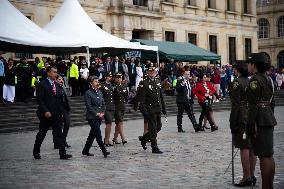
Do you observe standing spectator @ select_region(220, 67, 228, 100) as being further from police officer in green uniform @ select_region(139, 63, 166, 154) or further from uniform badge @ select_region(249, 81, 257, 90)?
uniform badge @ select_region(249, 81, 257, 90)

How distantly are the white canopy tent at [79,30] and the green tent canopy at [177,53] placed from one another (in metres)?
6.37

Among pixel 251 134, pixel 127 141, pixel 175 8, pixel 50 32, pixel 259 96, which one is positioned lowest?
pixel 127 141

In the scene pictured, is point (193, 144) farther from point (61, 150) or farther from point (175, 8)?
point (175, 8)

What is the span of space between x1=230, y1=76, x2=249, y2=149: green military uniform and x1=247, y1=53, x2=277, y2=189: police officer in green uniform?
3.51ft

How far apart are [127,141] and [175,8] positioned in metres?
24.8

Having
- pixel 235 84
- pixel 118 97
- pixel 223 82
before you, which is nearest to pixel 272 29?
pixel 223 82

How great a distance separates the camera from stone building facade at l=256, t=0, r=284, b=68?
2441 inches

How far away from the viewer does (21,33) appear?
1834cm

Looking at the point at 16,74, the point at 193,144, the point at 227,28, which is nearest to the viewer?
the point at 193,144

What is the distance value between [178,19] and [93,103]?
27.0 m

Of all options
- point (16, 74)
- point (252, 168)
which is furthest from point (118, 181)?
point (16, 74)

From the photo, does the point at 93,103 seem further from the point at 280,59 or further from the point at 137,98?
the point at 280,59

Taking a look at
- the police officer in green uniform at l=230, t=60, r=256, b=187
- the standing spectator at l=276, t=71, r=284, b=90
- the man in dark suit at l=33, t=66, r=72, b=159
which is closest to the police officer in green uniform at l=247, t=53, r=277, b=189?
the police officer in green uniform at l=230, t=60, r=256, b=187

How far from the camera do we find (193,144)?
12.8 meters
